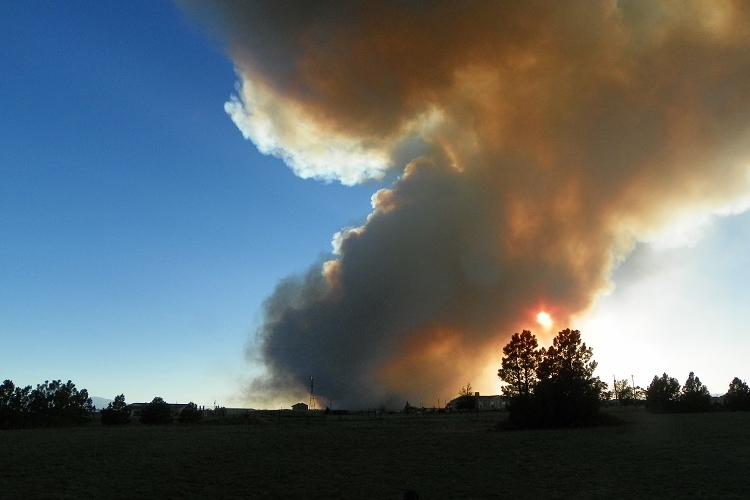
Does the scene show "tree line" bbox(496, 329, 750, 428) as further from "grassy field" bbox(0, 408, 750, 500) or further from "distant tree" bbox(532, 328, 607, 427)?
"grassy field" bbox(0, 408, 750, 500)

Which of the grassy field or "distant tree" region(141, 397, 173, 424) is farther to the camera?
"distant tree" region(141, 397, 173, 424)

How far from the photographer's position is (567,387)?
91.4m

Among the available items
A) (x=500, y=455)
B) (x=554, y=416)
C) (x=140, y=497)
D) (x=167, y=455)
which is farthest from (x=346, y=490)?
(x=554, y=416)

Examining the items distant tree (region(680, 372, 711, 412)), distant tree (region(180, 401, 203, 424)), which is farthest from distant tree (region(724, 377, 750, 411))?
distant tree (region(180, 401, 203, 424))

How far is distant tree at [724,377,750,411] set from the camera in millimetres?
127688

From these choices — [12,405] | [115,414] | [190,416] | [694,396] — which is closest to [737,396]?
[694,396]

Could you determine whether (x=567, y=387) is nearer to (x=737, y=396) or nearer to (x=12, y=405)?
(x=737, y=396)

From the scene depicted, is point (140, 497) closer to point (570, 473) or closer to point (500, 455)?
point (570, 473)

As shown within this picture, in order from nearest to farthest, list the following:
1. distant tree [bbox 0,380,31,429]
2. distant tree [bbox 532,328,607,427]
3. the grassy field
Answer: the grassy field
distant tree [bbox 532,328,607,427]
distant tree [bbox 0,380,31,429]

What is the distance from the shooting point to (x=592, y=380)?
9362 cm

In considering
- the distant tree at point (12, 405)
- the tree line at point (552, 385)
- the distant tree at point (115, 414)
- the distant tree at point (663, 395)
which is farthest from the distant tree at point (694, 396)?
the distant tree at point (12, 405)

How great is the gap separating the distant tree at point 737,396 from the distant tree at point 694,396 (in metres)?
4.40

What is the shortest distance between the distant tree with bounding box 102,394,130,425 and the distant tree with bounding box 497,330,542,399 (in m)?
80.4

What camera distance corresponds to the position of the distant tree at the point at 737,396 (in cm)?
12769
